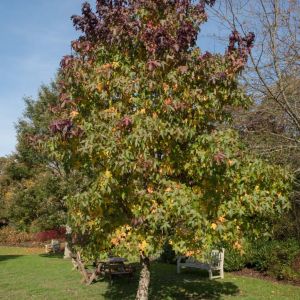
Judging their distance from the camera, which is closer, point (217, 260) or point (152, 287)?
point (152, 287)

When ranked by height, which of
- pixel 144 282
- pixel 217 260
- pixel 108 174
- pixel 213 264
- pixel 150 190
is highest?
pixel 108 174

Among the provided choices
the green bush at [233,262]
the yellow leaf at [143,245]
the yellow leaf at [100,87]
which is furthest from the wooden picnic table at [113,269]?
the yellow leaf at [100,87]

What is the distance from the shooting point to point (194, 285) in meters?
12.1

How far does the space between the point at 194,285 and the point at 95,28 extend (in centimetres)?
774

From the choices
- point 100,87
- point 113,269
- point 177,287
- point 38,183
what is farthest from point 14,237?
point 100,87

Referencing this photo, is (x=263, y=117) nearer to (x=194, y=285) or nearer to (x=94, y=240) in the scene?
(x=194, y=285)

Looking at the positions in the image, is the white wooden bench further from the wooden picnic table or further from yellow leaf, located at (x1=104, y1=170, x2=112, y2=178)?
yellow leaf, located at (x1=104, y1=170, x2=112, y2=178)

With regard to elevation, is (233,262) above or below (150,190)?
below

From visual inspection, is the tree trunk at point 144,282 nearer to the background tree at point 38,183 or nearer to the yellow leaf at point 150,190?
the yellow leaf at point 150,190

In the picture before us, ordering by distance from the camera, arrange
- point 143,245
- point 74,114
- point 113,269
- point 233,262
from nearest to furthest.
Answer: point 143,245
point 74,114
point 113,269
point 233,262

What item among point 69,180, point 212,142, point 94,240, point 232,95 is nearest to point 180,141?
point 212,142

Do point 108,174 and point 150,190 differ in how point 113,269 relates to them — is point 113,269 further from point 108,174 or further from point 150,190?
point 108,174

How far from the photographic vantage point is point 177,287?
1173 centimetres

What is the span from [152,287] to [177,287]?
704 millimetres
